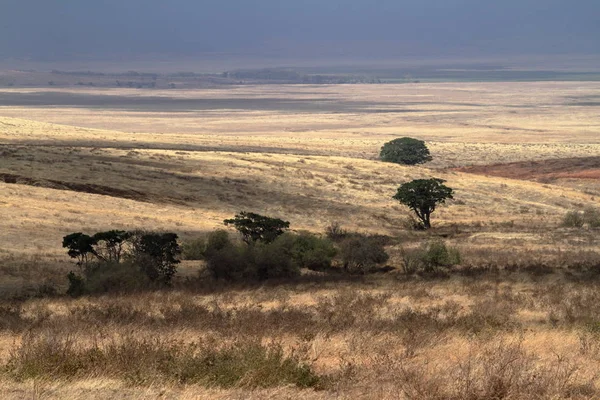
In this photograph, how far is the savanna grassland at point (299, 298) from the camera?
27.7 feet

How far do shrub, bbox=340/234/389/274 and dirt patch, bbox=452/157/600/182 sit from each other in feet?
155

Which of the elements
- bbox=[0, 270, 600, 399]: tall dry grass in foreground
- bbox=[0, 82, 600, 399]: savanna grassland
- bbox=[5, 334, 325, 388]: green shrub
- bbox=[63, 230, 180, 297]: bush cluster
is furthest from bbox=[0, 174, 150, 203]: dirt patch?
bbox=[5, 334, 325, 388]: green shrub

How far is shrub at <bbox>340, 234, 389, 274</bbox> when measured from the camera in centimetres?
2622

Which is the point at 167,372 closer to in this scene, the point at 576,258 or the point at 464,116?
the point at 576,258

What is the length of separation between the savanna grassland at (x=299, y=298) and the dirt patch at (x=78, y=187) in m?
0.17

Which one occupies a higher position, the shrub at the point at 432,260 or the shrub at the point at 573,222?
the shrub at the point at 432,260

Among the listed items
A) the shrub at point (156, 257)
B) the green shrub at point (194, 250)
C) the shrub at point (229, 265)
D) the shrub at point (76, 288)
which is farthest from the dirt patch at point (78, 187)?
the shrub at point (76, 288)

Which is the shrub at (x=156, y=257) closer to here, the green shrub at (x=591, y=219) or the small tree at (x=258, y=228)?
the small tree at (x=258, y=228)

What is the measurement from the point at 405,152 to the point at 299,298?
Answer: 62.1 meters

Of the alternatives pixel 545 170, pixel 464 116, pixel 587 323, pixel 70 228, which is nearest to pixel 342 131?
pixel 464 116

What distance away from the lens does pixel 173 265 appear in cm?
2459

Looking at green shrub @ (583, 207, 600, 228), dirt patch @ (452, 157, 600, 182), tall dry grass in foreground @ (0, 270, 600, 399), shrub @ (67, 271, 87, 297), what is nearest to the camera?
tall dry grass in foreground @ (0, 270, 600, 399)

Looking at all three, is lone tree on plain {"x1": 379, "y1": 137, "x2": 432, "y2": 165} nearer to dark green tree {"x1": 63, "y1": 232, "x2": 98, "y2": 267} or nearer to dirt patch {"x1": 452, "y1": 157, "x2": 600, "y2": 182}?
dirt patch {"x1": 452, "y1": 157, "x2": 600, "y2": 182}

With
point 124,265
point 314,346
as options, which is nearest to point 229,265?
point 124,265
